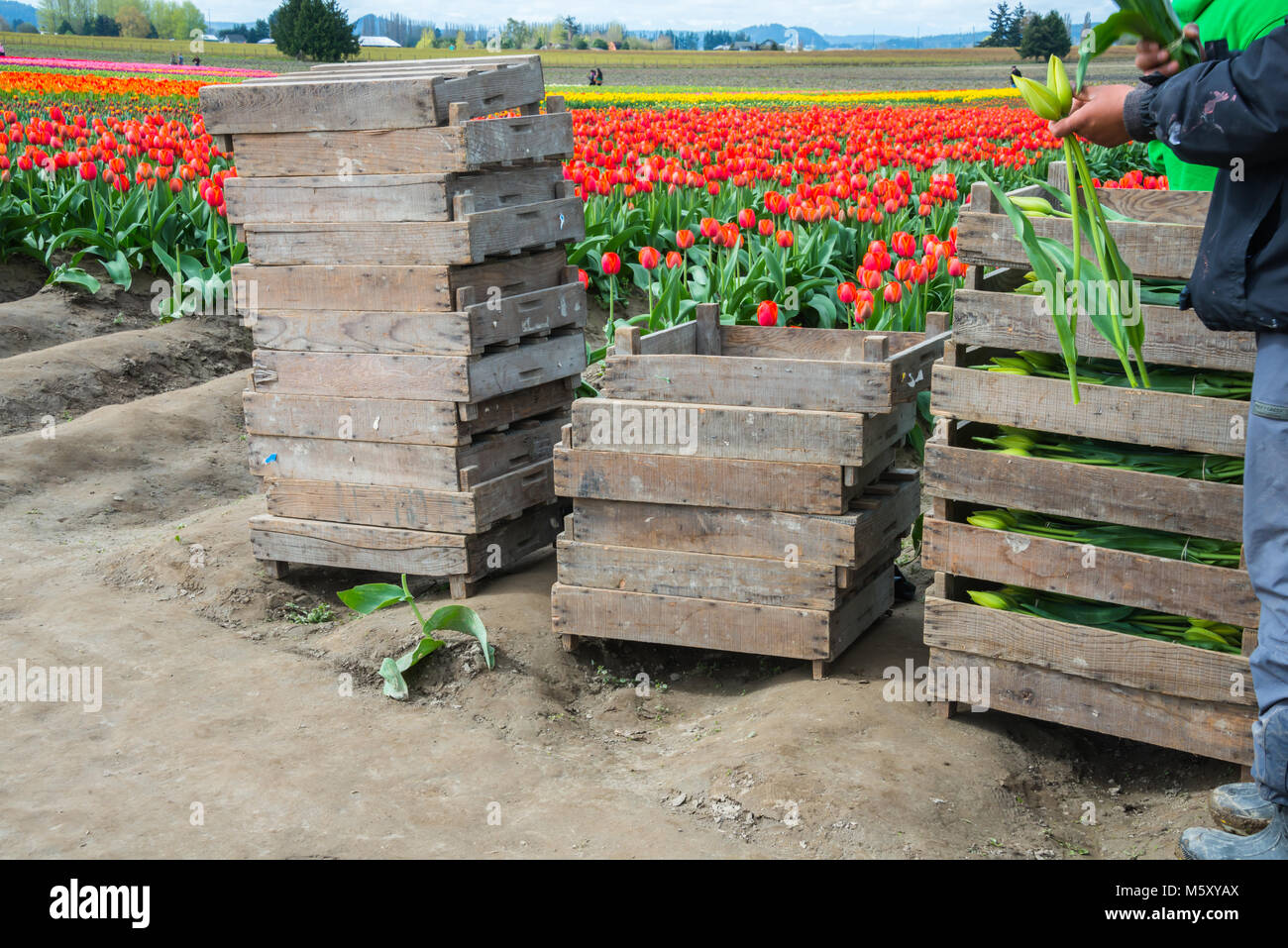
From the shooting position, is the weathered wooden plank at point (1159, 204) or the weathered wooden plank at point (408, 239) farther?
the weathered wooden plank at point (408, 239)

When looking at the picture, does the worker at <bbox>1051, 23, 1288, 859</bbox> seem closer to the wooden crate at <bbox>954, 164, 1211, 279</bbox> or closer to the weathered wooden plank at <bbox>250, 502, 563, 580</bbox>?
the wooden crate at <bbox>954, 164, 1211, 279</bbox>

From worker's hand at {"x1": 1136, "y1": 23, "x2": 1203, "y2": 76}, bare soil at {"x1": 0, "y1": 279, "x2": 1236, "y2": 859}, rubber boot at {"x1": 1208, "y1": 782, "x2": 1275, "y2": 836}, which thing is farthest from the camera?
bare soil at {"x1": 0, "y1": 279, "x2": 1236, "y2": 859}

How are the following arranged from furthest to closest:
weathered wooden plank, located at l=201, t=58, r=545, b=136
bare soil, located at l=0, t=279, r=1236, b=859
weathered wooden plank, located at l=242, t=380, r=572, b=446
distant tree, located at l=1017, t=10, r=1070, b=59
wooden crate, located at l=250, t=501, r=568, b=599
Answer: distant tree, located at l=1017, t=10, r=1070, b=59, wooden crate, located at l=250, t=501, r=568, b=599, weathered wooden plank, located at l=242, t=380, r=572, b=446, weathered wooden plank, located at l=201, t=58, r=545, b=136, bare soil, located at l=0, t=279, r=1236, b=859

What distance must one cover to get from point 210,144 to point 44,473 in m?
5.99

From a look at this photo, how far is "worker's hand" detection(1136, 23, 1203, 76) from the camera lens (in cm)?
270

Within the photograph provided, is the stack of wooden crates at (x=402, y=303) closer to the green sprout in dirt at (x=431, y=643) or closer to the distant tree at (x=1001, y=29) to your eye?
the green sprout in dirt at (x=431, y=643)

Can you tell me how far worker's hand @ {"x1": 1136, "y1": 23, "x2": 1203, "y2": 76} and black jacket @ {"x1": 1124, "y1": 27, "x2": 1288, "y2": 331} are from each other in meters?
0.07

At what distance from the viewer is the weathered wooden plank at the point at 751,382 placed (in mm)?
3840

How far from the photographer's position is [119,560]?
5406 mm

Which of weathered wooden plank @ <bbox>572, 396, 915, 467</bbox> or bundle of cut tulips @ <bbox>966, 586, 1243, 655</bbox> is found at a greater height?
weathered wooden plank @ <bbox>572, 396, 915, 467</bbox>

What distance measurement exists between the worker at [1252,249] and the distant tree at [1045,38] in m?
60.7

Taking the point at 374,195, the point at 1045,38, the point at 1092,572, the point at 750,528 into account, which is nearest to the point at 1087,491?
the point at 1092,572

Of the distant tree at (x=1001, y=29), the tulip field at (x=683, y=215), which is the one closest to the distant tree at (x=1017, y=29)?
the distant tree at (x=1001, y=29)

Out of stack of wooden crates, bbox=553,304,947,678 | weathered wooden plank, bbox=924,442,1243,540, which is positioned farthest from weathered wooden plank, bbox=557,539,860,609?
weathered wooden plank, bbox=924,442,1243,540
